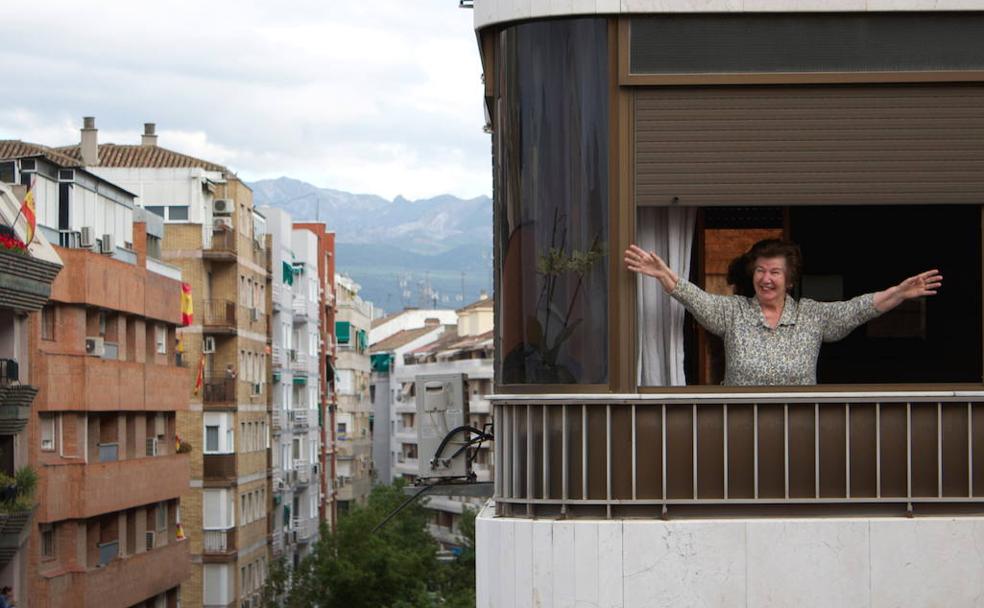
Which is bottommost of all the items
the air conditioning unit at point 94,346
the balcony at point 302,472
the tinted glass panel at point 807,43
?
the balcony at point 302,472

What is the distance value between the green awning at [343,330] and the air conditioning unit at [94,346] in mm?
84322

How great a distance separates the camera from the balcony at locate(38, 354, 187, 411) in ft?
189

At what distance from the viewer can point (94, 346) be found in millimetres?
61375

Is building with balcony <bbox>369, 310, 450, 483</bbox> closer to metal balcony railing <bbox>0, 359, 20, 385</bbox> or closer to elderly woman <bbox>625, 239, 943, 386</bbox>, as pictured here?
metal balcony railing <bbox>0, 359, 20, 385</bbox>

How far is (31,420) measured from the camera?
2205 inches

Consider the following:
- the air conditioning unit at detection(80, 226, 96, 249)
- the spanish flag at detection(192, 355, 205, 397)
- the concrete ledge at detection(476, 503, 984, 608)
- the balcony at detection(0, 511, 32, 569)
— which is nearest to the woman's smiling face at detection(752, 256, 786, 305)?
the concrete ledge at detection(476, 503, 984, 608)

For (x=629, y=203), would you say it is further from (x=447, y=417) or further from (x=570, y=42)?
(x=447, y=417)

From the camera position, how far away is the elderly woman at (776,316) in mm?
10516

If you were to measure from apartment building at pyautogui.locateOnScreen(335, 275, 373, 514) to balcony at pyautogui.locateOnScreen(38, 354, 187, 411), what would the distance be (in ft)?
229

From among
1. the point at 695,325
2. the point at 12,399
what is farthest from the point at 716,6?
the point at 12,399

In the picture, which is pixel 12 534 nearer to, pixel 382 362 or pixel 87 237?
pixel 87 237

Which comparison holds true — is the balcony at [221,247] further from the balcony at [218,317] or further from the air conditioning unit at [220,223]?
the balcony at [218,317]

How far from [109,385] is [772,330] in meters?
52.7

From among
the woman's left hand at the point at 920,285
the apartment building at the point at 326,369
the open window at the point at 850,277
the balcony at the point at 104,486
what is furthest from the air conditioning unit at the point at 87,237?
the apartment building at the point at 326,369
